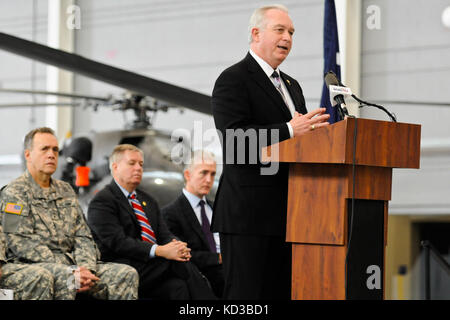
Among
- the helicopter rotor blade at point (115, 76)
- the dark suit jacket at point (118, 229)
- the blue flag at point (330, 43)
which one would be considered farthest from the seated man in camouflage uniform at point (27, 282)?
the blue flag at point (330, 43)

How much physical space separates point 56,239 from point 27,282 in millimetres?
308

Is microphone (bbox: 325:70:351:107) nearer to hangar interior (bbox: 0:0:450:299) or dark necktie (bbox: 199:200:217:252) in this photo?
dark necktie (bbox: 199:200:217:252)

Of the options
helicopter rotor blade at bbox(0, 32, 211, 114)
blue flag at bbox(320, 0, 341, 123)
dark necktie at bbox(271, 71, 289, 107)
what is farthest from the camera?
blue flag at bbox(320, 0, 341, 123)

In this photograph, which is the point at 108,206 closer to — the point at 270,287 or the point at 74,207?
the point at 74,207

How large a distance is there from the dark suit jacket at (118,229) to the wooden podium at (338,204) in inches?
59.1

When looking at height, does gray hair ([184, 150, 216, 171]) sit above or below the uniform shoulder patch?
above

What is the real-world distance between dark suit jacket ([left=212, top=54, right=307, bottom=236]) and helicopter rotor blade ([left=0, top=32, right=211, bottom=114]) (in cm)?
173

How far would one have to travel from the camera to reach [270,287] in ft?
6.43

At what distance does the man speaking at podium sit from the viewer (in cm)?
195

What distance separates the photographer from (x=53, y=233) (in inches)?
117

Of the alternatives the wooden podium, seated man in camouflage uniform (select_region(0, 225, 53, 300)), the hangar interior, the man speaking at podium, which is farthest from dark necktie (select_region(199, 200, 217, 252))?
the hangar interior

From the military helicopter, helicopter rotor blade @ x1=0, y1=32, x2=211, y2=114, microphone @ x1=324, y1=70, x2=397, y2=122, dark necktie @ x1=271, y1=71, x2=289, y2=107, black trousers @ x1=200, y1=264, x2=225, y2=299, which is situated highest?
helicopter rotor blade @ x1=0, y1=32, x2=211, y2=114
